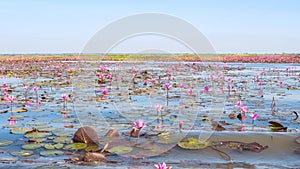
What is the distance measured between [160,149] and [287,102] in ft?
15.2

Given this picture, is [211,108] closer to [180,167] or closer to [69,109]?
[69,109]

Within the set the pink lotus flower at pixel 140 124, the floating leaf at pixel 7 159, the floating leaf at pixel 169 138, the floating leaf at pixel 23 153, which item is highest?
the pink lotus flower at pixel 140 124

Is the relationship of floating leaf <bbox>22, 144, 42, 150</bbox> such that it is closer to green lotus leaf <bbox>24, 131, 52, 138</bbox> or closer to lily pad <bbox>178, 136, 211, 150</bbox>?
green lotus leaf <bbox>24, 131, 52, 138</bbox>

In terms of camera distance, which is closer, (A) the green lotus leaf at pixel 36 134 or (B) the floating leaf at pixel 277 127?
(A) the green lotus leaf at pixel 36 134

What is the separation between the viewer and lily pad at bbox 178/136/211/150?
143 inches

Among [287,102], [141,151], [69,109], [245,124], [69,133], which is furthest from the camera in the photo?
[287,102]

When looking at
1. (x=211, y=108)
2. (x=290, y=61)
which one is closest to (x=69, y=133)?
(x=211, y=108)

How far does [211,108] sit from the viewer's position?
253 inches

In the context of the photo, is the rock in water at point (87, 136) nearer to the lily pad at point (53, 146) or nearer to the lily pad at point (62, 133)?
the lily pad at point (53, 146)

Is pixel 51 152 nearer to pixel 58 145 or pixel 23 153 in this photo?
pixel 58 145

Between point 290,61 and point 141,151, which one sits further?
point 290,61

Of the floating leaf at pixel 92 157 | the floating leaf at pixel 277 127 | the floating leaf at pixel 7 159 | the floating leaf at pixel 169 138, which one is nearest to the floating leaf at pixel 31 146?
the floating leaf at pixel 7 159

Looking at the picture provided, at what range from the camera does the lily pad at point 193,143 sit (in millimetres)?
3631

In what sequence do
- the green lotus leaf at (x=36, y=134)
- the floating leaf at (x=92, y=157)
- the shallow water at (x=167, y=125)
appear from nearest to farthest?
the floating leaf at (x=92, y=157) < the shallow water at (x=167, y=125) < the green lotus leaf at (x=36, y=134)
